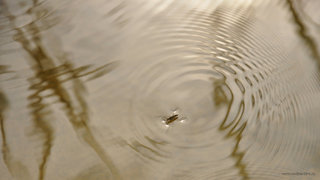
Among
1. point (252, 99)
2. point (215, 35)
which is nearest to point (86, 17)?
point (215, 35)

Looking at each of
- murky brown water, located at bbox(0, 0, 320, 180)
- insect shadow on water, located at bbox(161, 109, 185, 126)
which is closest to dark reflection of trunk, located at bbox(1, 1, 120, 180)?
murky brown water, located at bbox(0, 0, 320, 180)

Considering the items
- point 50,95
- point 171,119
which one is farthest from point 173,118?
point 50,95

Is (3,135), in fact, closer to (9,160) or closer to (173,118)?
(9,160)

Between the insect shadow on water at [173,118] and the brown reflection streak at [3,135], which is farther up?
the insect shadow on water at [173,118]

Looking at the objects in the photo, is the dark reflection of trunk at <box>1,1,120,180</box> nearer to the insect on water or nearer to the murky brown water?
the murky brown water

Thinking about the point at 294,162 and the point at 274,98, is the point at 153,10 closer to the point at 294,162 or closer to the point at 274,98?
the point at 274,98

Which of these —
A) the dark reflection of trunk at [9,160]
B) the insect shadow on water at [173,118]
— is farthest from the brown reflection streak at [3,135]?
the insect shadow on water at [173,118]

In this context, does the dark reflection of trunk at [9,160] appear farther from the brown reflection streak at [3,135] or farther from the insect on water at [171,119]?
the insect on water at [171,119]

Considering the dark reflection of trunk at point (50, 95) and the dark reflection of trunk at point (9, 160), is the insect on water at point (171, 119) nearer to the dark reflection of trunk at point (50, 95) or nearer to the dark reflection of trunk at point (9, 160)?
the dark reflection of trunk at point (50, 95)
